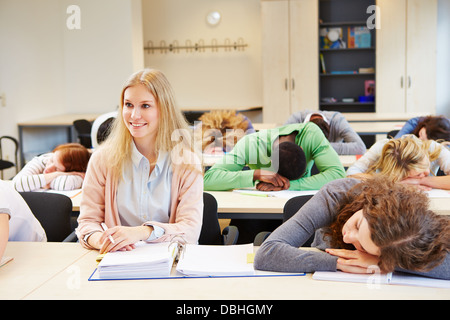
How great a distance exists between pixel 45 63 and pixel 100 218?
19.1 feet

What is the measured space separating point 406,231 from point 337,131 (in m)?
3.12

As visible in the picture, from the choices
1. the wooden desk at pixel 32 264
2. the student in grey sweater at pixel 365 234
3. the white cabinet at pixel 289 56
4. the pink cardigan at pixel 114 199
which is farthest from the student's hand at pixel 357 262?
the white cabinet at pixel 289 56

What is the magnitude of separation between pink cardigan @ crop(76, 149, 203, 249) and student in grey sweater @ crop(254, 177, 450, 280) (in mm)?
431

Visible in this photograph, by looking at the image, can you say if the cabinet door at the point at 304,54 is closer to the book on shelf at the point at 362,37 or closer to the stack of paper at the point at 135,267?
the book on shelf at the point at 362,37

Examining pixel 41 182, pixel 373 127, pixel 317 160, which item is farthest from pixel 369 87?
pixel 41 182

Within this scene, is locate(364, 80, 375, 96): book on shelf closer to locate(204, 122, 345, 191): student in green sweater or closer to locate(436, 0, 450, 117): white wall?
locate(436, 0, 450, 117): white wall

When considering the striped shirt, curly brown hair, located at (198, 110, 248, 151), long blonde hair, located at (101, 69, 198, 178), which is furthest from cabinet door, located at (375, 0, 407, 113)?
long blonde hair, located at (101, 69, 198, 178)

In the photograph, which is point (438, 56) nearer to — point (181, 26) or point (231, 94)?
point (231, 94)

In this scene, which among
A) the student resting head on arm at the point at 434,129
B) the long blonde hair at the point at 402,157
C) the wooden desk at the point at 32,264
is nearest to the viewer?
the wooden desk at the point at 32,264

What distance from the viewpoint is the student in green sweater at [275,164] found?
295cm

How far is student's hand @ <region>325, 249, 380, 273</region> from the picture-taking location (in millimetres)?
1586

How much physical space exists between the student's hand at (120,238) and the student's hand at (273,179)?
1212 mm

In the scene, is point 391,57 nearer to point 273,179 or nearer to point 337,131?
point 337,131

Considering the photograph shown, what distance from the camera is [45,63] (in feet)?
24.2
